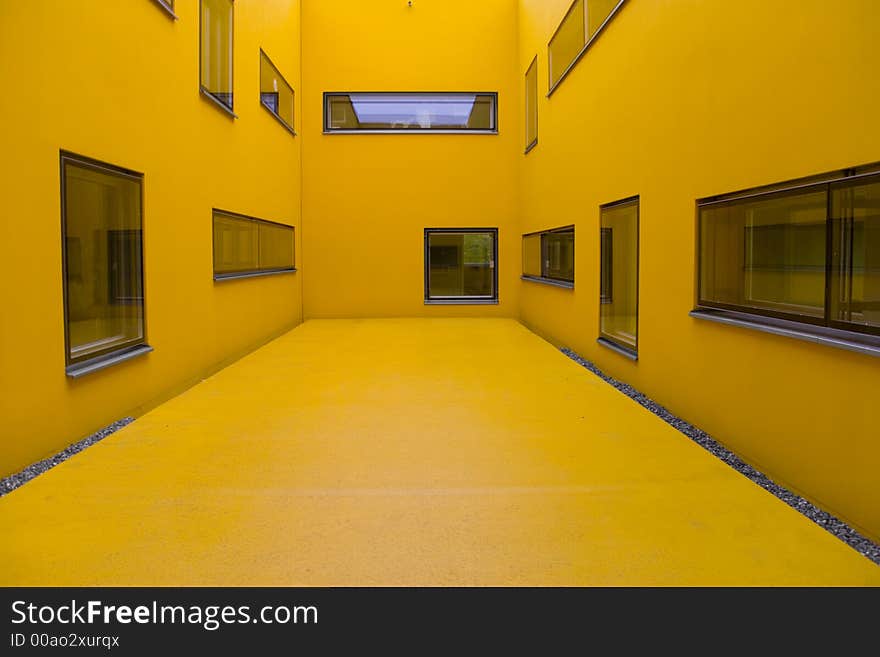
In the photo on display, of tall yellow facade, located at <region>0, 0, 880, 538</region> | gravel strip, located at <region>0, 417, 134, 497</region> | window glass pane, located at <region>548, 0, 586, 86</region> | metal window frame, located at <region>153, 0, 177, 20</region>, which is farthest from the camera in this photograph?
window glass pane, located at <region>548, 0, 586, 86</region>

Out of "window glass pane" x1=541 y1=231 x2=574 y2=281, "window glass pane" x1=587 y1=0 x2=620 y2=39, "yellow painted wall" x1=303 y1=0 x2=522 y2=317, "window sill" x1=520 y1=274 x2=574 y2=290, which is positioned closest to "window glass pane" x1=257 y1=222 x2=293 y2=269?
"yellow painted wall" x1=303 y1=0 x2=522 y2=317

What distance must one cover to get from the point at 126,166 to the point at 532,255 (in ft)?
27.6

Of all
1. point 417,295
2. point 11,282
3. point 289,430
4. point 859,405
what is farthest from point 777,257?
point 417,295

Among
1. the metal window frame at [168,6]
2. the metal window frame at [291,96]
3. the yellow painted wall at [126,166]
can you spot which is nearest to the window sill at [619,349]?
the yellow painted wall at [126,166]

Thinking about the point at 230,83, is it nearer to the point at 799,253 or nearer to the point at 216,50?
Result: the point at 216,50

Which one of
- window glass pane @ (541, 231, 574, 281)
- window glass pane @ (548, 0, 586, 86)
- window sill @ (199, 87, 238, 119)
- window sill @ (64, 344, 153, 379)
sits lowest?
window sill @ (64, 344, 153, 379)

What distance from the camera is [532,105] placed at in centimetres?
1281

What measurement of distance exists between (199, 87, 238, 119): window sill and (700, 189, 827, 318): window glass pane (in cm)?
500

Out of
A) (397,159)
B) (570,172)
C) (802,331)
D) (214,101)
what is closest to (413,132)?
(397,159)

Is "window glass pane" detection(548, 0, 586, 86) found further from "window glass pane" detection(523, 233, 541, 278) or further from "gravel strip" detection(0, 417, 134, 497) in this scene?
"gravel strip" detection(0, 417, 134, 497)

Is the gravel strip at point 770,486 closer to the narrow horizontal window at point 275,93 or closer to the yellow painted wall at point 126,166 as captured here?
the yellow painted wall at point 126,166

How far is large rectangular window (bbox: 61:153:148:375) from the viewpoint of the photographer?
5148 mm

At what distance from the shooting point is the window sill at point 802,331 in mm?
3436

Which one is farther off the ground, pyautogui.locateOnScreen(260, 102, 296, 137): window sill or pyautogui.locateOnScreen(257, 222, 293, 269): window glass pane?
pyautogui.locateOnScreen(260, 102, 296, 137): window sill
